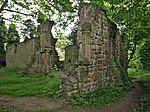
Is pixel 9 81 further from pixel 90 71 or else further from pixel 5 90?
pixel 90 71

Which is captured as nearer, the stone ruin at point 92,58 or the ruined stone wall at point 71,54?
the stone ruin at point 92,58

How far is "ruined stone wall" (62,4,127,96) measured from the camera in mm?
9297

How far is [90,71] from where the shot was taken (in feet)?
32.6

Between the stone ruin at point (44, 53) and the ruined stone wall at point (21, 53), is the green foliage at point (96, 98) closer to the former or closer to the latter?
the stone ruin at point (44, 53)

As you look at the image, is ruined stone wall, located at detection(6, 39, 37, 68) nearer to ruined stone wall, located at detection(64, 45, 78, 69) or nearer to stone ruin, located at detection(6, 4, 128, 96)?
ruined stone wall, located at detection(64, 45, 78, 69)

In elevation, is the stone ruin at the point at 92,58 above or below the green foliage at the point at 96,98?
above

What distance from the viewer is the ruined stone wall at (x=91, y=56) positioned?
9297 mm

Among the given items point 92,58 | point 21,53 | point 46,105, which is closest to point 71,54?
point 21,53

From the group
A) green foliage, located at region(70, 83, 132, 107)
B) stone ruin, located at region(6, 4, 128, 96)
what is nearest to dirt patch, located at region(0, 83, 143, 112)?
green foliage, located at region(70, 83, 132, 107)

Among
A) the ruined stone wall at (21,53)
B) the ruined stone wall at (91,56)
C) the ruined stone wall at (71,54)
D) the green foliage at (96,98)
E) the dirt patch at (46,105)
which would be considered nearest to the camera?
the dirt patch at (46,105)

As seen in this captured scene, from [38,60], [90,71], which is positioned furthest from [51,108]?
[38,60]

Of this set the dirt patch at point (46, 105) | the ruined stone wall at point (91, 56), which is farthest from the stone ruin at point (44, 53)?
the dirt patch at point (46, 105)

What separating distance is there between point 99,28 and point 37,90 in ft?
15.0

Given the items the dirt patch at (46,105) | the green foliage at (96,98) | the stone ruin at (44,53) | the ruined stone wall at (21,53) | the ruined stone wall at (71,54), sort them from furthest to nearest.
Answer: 1. the ruined stone wall at (71,54)
2. the ruined stone wall at (21,53)
3. the stone ruin at (44,53)
4. the green foliage at (96,98)
5. the dirt patch at (46,105)
